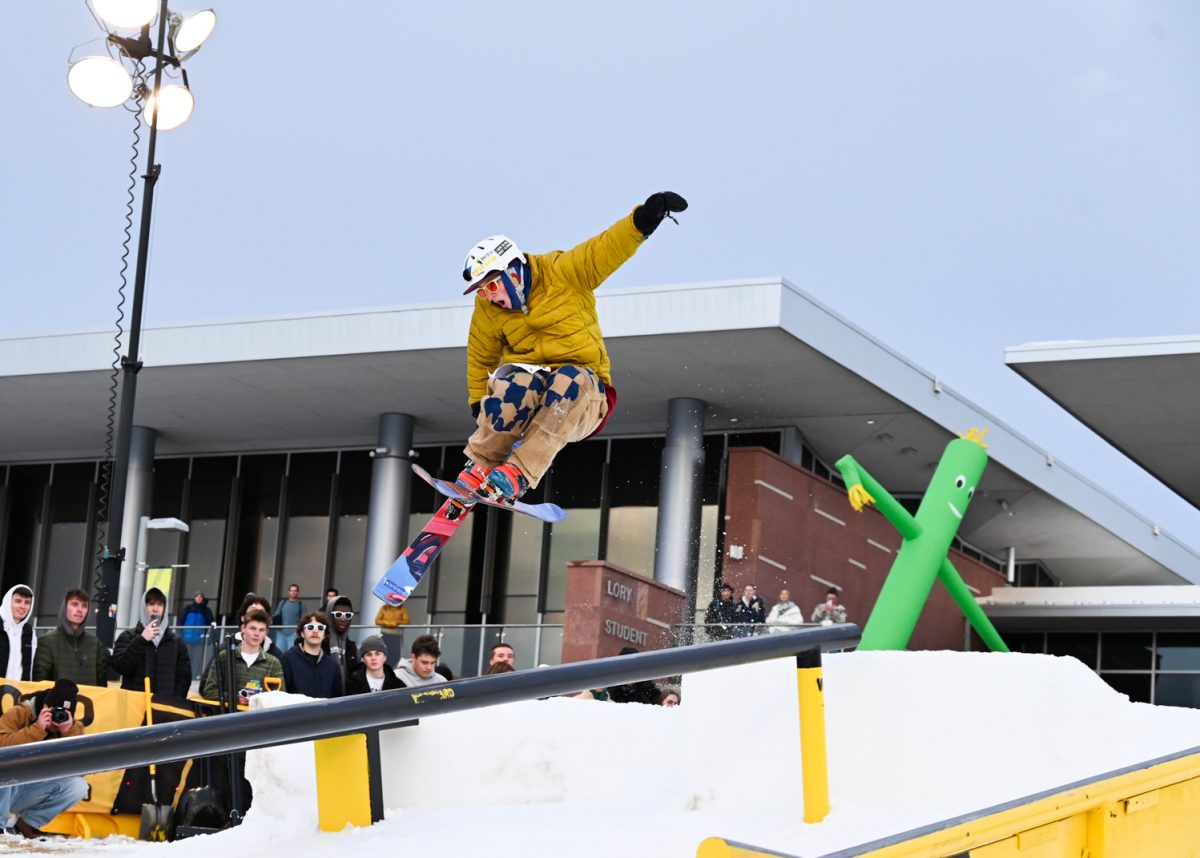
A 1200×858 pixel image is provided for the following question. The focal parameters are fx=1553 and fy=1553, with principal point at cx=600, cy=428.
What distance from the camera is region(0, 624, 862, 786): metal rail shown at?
9.94 feet

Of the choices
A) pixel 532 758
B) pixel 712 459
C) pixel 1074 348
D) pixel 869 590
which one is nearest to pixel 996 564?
pixel 869 590

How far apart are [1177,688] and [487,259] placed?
95.4 ft

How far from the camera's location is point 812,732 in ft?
13.5

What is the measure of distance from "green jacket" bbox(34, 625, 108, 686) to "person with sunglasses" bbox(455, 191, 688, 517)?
5.08 meters

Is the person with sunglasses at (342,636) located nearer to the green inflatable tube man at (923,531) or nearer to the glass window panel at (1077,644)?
the green inflatable tube man at (923,531)

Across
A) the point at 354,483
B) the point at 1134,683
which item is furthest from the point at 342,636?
the point at 1134,683

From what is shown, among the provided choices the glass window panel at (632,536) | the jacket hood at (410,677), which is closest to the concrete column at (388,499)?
the glass window panel at (632,536)

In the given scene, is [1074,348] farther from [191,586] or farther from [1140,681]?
[191,586]

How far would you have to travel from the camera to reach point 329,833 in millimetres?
4215

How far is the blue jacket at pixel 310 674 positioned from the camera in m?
8.77

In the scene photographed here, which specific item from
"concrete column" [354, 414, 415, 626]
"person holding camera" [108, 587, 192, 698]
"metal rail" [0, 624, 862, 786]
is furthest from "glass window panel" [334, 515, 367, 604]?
"metal rail" [0, 624, 862, 786]

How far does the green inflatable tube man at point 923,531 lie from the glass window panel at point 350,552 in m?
18.4

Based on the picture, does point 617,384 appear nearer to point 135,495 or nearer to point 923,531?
point 135,495

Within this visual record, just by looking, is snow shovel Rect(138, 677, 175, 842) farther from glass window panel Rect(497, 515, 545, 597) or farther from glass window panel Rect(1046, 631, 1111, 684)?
glass window panel Rect(1046, 631, 1111, 684)
